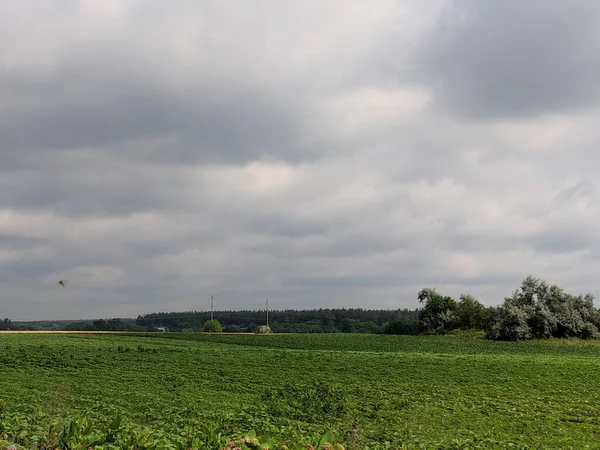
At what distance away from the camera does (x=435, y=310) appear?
83.6m

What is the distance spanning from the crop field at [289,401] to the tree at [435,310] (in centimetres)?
4487

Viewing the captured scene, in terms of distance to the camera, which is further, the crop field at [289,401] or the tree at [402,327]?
the tree at [402,327]

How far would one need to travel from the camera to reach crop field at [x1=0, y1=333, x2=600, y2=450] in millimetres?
9273

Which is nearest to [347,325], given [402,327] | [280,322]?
[280,322]

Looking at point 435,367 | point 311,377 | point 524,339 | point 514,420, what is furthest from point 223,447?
point 524,339

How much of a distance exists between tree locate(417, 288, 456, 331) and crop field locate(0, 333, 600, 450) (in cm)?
4487

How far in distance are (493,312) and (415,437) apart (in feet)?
210

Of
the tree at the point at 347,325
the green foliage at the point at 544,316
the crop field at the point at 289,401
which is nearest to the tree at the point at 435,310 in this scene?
the green foliage at the point at 544,316

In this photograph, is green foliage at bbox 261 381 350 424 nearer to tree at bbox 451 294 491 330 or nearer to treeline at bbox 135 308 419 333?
tree at bbox 451 294 491 330

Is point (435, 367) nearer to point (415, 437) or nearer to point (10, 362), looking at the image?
point (415, 437)

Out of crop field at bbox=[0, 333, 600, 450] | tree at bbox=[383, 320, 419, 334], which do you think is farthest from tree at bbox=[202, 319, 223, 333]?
crop field at bbox=[0, 333, 600, 450]

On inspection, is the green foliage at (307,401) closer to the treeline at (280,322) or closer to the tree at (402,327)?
the tree at (402,327)

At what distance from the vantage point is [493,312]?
7400 centimetres

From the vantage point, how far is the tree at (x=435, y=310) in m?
81.9
